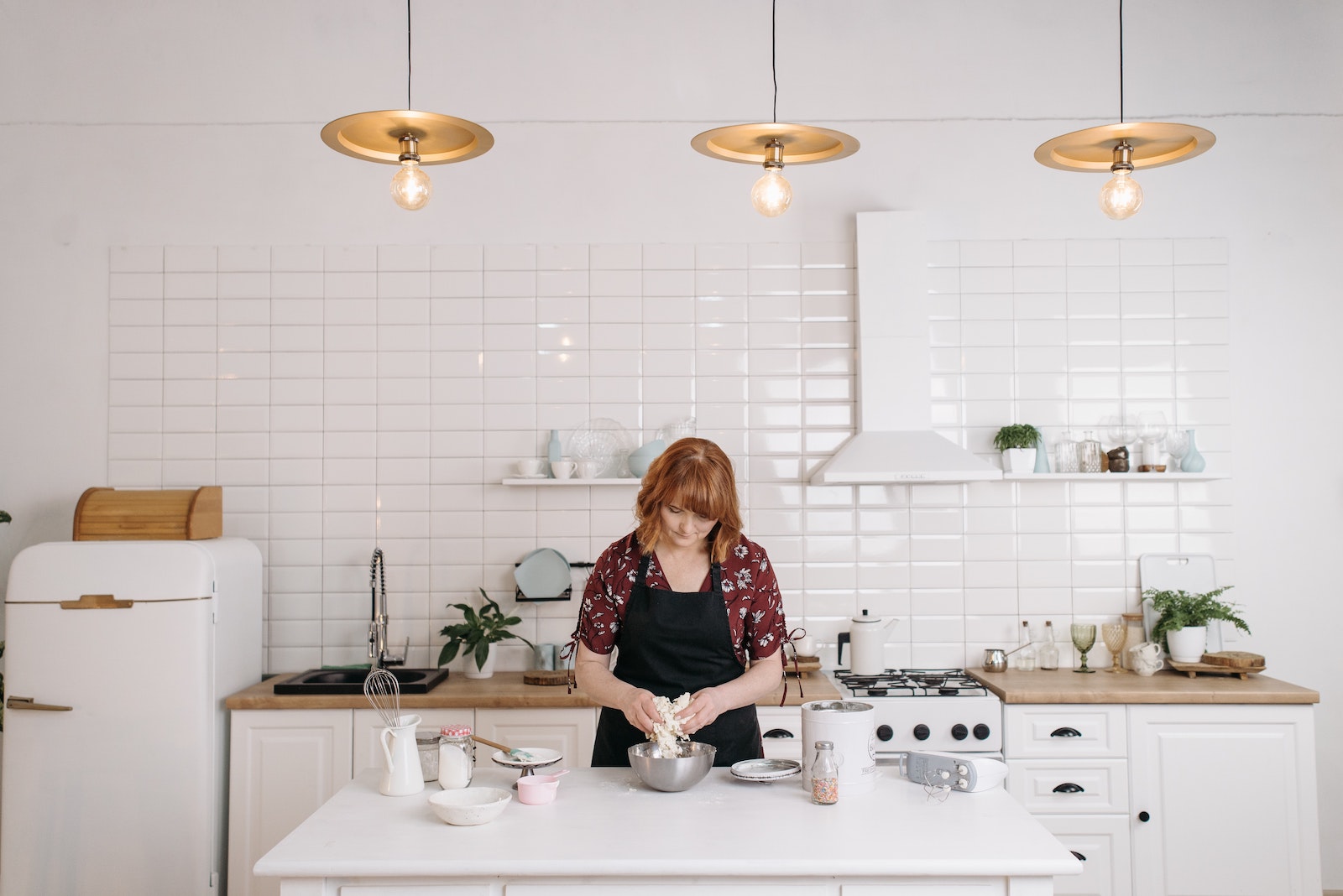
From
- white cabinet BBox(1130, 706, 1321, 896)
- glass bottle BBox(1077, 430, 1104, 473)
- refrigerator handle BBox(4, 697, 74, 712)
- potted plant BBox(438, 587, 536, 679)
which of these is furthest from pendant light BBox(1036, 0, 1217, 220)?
refrigerator handle BBox(4, 697, 74, 712)

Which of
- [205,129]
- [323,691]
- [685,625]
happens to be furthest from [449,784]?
[205,129]

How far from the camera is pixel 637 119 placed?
4.30m

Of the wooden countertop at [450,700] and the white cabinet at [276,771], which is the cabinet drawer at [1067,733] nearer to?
the wooden countertop at [450,700]

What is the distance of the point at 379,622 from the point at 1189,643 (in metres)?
3.23

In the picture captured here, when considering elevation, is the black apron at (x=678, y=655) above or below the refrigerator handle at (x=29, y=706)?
above

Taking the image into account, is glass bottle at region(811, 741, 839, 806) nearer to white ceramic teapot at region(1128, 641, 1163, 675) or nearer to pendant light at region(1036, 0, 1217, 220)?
pendant light at region(1036, 0, 1217, 220)

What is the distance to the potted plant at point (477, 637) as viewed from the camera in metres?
3.91

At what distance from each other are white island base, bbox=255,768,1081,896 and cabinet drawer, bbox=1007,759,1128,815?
4.89ft

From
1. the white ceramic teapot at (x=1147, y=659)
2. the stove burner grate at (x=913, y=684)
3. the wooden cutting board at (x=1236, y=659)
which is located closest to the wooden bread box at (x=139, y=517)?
the stove burner grate at (x=913, y=684)

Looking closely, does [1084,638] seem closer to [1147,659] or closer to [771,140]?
[1147,659]

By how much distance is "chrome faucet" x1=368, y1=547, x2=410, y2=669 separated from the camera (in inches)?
156

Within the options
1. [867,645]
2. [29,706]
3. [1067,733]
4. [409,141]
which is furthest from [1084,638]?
[29,706]

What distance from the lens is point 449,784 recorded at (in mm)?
2336

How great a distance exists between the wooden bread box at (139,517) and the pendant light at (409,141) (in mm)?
1802
